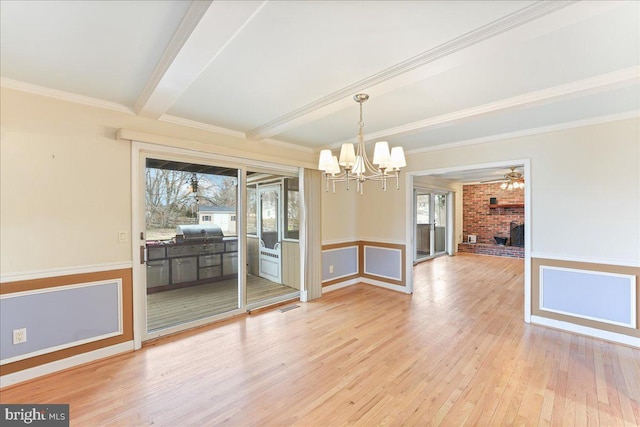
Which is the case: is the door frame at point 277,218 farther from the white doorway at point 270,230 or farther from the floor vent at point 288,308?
the floor vent at point 288,308

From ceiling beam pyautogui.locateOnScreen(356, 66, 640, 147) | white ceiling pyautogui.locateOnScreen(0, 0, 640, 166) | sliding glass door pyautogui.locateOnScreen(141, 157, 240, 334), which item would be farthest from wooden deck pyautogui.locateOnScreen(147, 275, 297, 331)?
ceiling beam pyautogui.locateOnScreen(356, 66, 640, 147)

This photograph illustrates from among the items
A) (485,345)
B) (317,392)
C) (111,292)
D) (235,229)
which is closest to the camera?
(317,392)

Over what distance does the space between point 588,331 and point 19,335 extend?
580 cm

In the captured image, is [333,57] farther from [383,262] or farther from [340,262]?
[383,262]

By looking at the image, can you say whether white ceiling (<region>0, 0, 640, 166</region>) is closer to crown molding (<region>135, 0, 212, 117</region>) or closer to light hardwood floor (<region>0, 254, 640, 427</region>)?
crown molding (<region>135, 0, 212, 117</region>)

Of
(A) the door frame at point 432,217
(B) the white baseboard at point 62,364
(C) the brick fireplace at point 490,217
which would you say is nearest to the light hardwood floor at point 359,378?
(B) the white baseboard at point 62,364

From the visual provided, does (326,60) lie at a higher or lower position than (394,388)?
higher

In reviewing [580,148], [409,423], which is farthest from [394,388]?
[580,148]

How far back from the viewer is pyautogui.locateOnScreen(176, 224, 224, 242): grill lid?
11.2ft

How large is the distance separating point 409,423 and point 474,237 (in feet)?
28.8

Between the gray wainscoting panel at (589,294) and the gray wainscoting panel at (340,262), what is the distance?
292 cm

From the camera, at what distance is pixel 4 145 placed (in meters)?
2.21

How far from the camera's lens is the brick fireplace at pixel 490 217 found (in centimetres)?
843

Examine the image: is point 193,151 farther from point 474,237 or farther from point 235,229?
point 474,237
